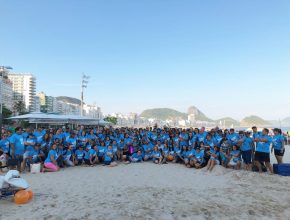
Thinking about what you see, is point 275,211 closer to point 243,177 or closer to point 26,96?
point 243,177

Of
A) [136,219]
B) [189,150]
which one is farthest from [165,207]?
[189,150]

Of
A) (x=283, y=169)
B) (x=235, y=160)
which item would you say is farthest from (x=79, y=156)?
(x=283, y=169)

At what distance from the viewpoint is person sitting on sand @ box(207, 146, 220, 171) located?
8703 millimetres

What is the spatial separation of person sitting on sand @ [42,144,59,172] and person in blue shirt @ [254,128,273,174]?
23.2ft

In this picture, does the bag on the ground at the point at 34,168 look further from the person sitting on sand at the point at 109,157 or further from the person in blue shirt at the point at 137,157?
the person in blue shirt at the point at 137,157

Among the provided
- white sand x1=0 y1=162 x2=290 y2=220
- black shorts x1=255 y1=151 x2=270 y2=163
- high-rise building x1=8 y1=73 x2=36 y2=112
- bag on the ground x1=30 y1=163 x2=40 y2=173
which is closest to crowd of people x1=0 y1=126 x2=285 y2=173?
black shorts x1=255 y1=151 x2=270 y2=163

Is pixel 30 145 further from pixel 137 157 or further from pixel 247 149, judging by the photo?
pixel 247 149

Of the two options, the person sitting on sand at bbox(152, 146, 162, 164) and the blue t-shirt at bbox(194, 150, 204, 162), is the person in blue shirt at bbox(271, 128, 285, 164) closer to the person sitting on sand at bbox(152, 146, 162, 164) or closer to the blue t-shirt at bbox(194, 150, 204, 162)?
the blue t-shirt at bbox(194, 150, 204, 162)

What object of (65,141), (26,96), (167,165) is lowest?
(167,165)

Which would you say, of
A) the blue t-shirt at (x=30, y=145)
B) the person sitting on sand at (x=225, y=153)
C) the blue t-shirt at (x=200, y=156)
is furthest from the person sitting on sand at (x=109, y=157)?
the person sitting on sand at (x=225, y=153)

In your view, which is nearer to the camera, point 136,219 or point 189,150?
point 136,219

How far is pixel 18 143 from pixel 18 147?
0.14m

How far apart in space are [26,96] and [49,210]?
130 meters

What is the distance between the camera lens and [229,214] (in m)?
4.41
